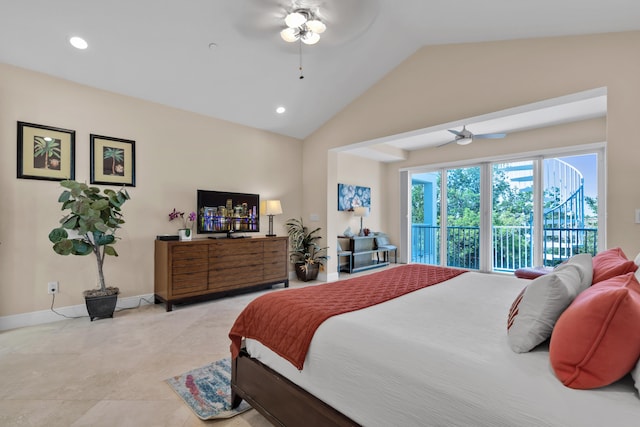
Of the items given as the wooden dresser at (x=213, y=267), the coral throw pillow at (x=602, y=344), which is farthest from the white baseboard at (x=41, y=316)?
the coral throw pillow at (x=602, y=344)

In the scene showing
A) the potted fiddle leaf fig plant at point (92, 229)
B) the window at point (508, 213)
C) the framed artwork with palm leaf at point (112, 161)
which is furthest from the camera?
the window at point (508, 213)

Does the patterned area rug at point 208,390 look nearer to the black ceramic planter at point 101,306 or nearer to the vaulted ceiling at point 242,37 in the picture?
the black ceramic planter at point 101,306

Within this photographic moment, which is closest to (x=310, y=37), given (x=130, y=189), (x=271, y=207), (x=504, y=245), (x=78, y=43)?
(x=78, y=43)

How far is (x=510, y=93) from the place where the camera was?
10.5ft

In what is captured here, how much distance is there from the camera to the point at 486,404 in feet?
3.04

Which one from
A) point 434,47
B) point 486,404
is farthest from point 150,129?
point 486,404

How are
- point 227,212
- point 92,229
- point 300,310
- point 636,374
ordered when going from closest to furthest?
point 636,374 < point 300,310 < point 92,229 < point 227,212

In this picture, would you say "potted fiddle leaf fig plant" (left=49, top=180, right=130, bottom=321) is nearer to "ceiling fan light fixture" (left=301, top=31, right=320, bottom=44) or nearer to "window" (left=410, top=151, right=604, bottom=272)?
"ceiling fan light fixture" (left=301, top=31, right=320, bottom=44)

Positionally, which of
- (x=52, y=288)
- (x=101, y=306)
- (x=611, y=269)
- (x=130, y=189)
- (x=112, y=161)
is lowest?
(x=101, y=306)

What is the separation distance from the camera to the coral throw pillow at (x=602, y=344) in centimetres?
86

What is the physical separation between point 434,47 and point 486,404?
156 inches

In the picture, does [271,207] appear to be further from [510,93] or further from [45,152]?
[510,93]

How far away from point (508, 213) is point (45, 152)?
6958mm

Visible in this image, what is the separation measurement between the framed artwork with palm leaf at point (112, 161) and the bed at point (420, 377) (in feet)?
9.98
